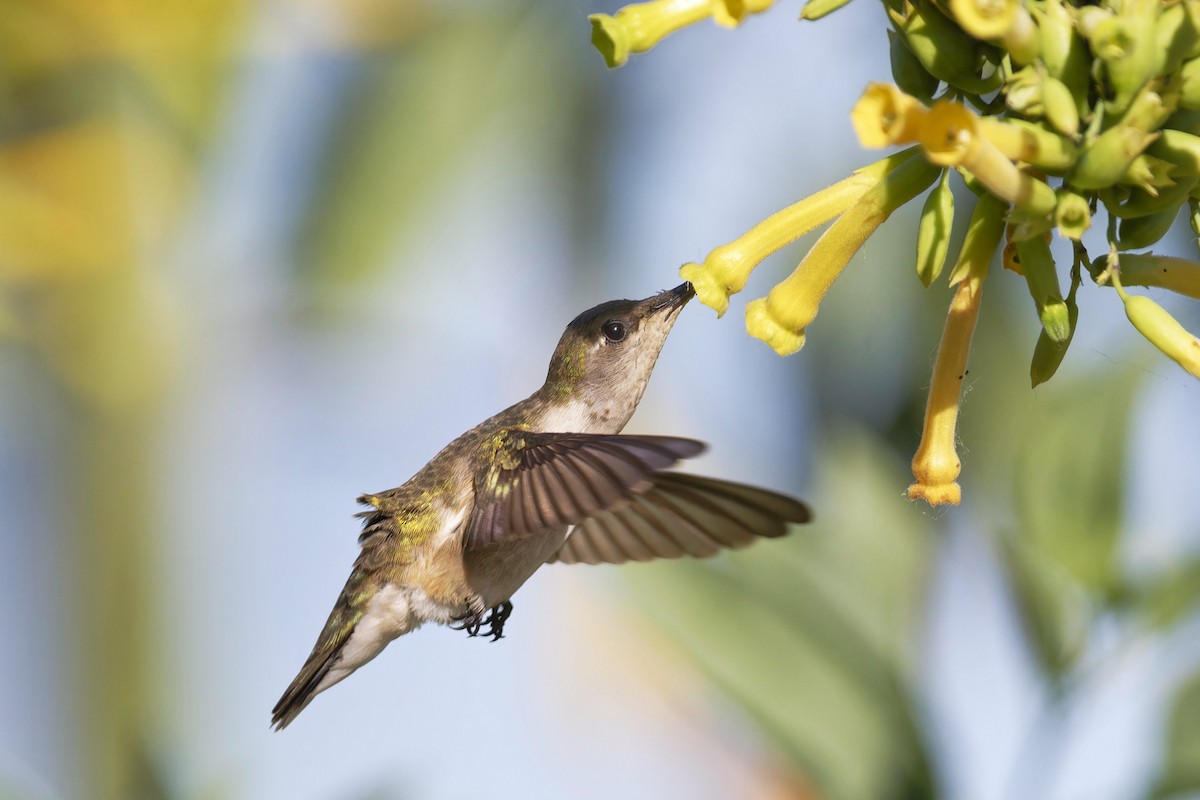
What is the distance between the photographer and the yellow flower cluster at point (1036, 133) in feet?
4.38

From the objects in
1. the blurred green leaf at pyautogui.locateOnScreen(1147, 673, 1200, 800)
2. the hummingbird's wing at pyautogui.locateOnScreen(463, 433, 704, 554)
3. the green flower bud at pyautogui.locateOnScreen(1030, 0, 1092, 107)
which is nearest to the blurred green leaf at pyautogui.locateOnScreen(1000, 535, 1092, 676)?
the blurred green leaf at pyautogui.locateOnScreen(1147, 673, 1200, 800)

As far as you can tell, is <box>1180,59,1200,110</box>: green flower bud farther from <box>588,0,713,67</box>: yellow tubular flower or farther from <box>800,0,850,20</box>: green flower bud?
<box>588,0,713,67</box>: yellow tubular flower

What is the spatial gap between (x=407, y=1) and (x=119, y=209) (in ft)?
4.85

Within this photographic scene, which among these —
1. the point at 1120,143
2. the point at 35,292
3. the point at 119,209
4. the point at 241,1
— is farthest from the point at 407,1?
the point at 1120,143

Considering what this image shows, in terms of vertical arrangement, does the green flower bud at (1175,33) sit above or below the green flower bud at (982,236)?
above

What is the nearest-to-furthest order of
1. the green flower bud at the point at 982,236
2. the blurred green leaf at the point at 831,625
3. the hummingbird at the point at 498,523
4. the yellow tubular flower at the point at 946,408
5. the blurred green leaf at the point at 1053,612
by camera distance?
the green flower bud at the point at 982,236 < the yellow tubular flower at the point at 946,408 < the hummingbird at the point at 498,523 < the blurred green leaf at the point at 1053,612 < the blurred green leaf at the point at 831,625

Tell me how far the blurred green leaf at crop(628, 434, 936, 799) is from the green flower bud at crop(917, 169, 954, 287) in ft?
4.87

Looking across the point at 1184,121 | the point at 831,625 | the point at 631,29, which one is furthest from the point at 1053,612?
the point at 631,29

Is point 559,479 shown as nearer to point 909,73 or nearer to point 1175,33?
point 909,73

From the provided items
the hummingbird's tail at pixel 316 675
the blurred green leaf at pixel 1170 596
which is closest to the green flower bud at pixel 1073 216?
the blurred green leaf at pixel 1170 596

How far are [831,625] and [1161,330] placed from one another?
57.7 inches

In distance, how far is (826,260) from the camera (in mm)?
1720

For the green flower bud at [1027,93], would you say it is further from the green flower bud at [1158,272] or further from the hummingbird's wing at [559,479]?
the hummingbird's wing at [559,479]

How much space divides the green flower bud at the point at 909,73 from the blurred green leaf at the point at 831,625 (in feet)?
5.06
